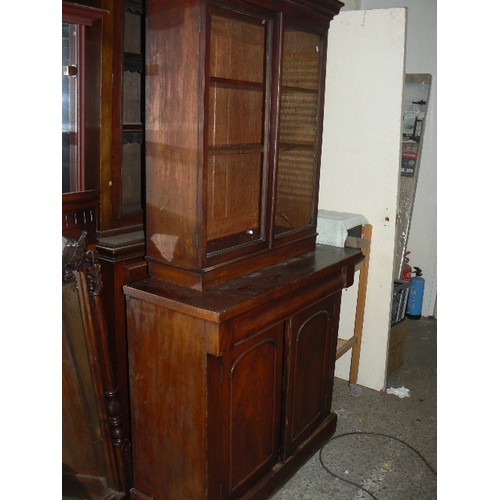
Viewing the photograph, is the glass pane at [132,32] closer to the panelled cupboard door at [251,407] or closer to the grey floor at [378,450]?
the panelled cupboard door at [251,407]

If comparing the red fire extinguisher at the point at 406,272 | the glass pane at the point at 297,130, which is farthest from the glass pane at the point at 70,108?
the red fire extinguisher at the point at 406,272

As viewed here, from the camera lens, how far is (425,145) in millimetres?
4156

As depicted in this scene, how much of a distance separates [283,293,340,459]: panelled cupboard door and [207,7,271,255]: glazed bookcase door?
449mm

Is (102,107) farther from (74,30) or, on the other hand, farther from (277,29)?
(277,29)

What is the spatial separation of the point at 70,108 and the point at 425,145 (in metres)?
3.09

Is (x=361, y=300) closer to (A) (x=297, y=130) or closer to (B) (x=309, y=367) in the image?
(B) (x=309, y=367)

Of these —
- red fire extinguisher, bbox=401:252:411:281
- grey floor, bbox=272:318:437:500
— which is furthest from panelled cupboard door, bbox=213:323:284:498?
red fire extinguisher, bbox=401:252:411:281

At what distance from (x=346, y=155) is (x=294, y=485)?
178cm

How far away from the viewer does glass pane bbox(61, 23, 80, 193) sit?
1.81 m

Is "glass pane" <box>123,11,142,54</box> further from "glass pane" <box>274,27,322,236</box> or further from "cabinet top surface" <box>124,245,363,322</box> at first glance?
"cabinet top surface" <box>124,245,363,322</box>

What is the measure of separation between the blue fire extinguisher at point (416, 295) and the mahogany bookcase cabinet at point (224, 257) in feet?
7.19

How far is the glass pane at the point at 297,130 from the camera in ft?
6.98

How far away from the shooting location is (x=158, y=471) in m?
1.99
